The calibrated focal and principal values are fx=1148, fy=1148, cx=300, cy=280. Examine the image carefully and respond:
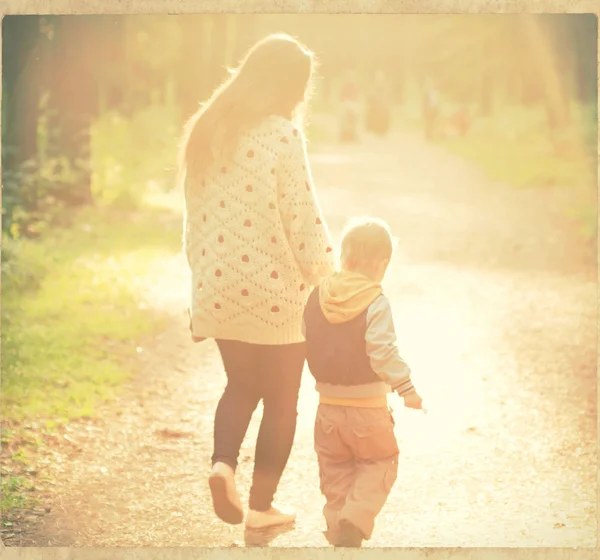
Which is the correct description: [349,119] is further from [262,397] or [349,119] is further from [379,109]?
[262,397]

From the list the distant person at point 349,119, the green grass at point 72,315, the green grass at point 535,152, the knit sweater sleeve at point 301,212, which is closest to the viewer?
the knit sweater sleeve at point 301,212

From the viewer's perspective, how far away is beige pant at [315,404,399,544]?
416 centimetres

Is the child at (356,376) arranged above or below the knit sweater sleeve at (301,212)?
below

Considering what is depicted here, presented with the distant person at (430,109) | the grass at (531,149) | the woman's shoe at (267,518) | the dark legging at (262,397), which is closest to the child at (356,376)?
the dark legging at (262,397)

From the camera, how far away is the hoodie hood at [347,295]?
4039mm

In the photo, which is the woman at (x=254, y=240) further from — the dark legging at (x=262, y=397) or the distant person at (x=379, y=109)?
the distant person at (x=379, y=109)

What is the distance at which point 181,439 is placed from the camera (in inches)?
239

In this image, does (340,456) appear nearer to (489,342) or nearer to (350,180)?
(489,342)

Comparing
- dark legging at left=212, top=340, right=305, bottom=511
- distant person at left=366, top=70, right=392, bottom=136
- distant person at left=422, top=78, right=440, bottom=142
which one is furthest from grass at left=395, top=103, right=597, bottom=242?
dark legging at left=212, top=340, right=305, bottom=511

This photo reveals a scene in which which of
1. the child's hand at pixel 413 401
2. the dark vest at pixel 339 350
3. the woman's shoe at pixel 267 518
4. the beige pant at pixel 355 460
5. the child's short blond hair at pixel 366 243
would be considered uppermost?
the child's short blond hair at pixel 366 243

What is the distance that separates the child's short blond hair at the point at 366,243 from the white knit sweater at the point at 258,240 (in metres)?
0.22

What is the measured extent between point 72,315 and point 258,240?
444 cm

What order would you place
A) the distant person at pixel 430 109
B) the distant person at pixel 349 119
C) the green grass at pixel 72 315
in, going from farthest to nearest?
the distant person at pixel 430 109 < the distant person at pixel 349 119 < the green grass at pixel 72 315

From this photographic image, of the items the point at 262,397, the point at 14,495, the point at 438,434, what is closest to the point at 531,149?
the point at 438,434
